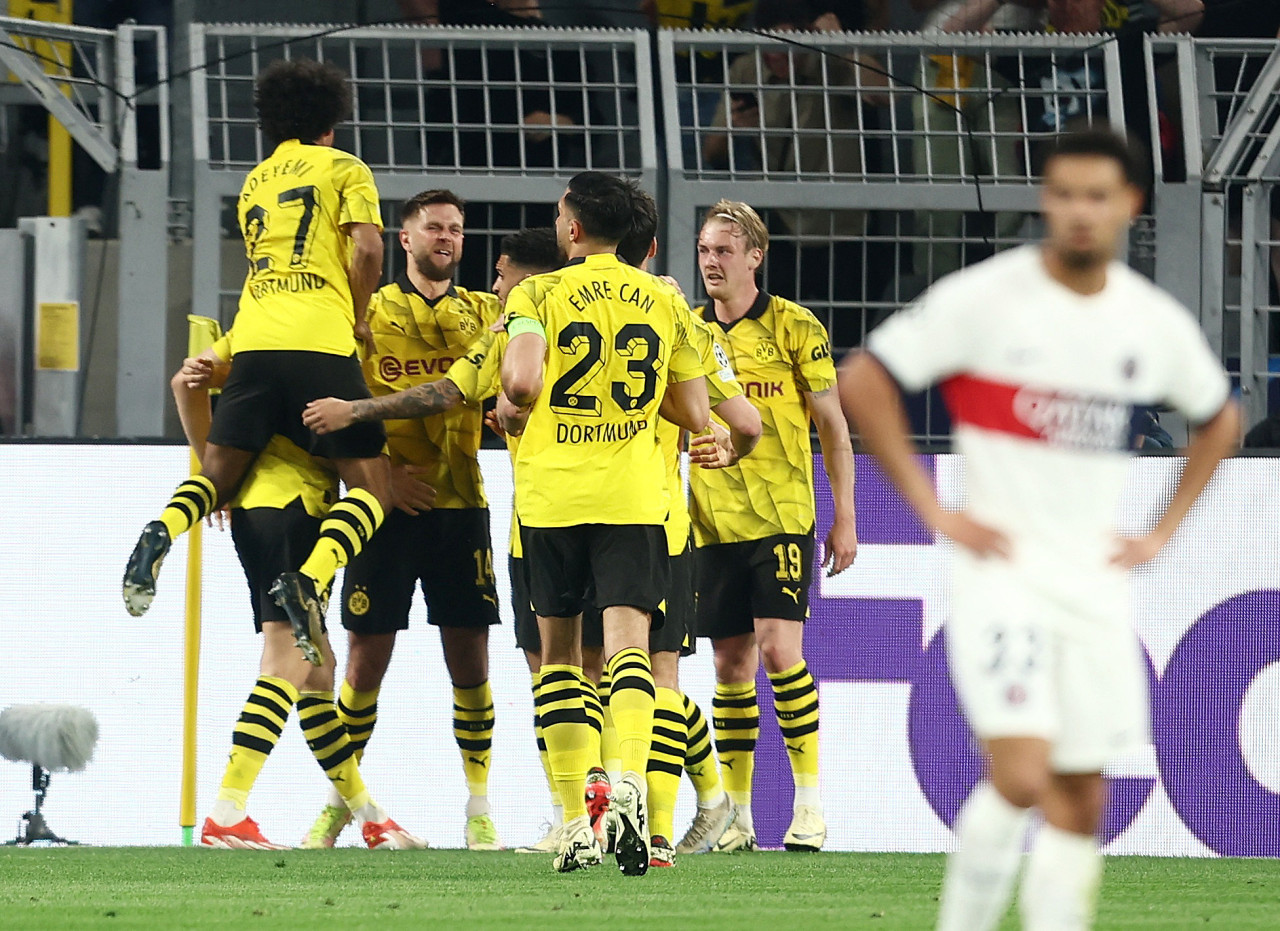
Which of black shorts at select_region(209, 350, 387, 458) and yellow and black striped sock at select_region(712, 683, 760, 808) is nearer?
black shorts at select_region(209, 350, 387, 458)

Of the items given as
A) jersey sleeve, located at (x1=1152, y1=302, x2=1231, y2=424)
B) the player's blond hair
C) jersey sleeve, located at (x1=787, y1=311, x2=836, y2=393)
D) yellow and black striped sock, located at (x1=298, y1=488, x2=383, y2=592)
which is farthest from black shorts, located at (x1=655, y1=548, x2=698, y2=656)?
jersey sleeve, located at (x1=1152, y1=302, x2=1231, y2=424)

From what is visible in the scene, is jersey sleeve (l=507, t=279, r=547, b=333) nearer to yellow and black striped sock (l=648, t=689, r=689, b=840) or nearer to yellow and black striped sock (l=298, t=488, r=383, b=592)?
yellow and black striped sock (l=298, t=488, r=383, b=592)

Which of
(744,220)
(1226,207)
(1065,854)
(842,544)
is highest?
(1226,207)

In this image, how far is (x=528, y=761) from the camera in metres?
7.30

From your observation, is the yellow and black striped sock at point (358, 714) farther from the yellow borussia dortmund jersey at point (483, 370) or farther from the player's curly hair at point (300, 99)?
the player's curly hair at point (300, 99)

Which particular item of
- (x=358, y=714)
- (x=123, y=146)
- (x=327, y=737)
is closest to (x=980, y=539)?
(x=327, y=737)

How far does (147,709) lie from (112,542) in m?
0.63

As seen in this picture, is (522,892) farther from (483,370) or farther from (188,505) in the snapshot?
(188,505)

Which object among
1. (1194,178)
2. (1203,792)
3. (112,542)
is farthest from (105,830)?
(1194,178)

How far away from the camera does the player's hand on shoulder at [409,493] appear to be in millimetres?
6738

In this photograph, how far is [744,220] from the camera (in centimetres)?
686

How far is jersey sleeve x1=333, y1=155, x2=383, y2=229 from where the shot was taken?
6320mm

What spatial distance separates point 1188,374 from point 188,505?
12.3 ft

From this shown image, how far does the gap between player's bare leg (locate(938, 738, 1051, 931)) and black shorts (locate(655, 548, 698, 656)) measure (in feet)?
8.21
